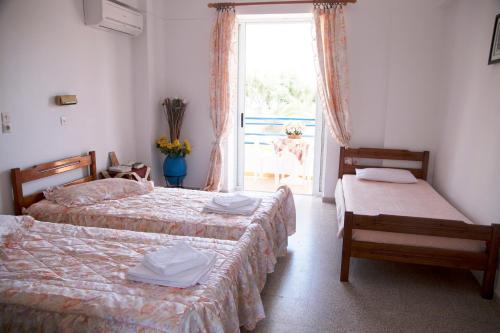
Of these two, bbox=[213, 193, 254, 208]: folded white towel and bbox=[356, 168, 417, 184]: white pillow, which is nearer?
bbox=[213, 193, 254, 208]: folded white towel

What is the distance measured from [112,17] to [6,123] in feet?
5.54

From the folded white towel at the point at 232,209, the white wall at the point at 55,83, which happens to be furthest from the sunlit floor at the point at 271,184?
the folded white towel at the point at 232,209

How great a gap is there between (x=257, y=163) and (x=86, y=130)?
2.97m

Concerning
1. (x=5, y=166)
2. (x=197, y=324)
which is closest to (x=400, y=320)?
(x=197, y=324)

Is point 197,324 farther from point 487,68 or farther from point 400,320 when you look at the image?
point 487,68

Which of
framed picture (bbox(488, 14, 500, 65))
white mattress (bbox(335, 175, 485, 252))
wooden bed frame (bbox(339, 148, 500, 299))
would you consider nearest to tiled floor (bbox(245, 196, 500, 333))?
wooden bed frame (bbox(339, 148, 500, 299))

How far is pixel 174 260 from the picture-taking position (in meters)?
2.05

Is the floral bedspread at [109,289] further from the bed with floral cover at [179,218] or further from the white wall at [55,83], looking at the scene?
the white wall at [55,83]

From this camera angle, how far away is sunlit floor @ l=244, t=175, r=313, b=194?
5824 mm

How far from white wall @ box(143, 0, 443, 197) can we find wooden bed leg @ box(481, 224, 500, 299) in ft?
7.14

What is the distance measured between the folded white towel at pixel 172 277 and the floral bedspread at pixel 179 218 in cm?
77

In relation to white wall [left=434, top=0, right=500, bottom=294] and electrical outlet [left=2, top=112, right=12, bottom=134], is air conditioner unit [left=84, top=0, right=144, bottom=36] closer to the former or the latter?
electrical outlet [left=2, top=112, right=12, bottom=134]

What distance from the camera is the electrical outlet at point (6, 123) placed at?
2987 mm

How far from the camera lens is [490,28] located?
3238 millimetres
